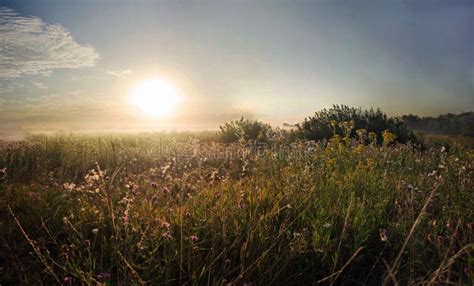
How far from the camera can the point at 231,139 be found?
13.3m

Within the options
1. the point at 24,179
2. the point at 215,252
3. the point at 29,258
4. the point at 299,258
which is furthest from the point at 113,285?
the point at 24,179

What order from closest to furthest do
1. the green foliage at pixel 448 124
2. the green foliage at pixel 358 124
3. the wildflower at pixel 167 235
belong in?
the wildflower at pixel 167 235
the green foliage at pixel 358 124
the green foliage at pixel 448 124

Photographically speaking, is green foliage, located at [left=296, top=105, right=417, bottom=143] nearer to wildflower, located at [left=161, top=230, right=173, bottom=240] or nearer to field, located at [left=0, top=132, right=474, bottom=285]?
field, located at [left=0, top=132, right=474, bottom=285]

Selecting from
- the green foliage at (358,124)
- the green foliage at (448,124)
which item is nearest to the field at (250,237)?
the green foliage at (358,124)

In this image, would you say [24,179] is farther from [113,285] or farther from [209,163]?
[113,285]

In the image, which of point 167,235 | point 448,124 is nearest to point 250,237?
point 167,235

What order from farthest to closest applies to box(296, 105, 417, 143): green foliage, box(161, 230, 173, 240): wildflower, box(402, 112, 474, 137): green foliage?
box(402, 112, 474, 137): green foliage, box(296, 105, 417, 143): green foliage, box(161, 230, 173, 240): wildflower

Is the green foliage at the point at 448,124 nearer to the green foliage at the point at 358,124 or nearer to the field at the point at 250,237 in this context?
the green foliage at the point at 358,124

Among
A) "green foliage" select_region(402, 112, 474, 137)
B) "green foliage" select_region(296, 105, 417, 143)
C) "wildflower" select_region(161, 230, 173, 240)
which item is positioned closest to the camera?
"wildflower" select_region(161, 230, 173, 240)

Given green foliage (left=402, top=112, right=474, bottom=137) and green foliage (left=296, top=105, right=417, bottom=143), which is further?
green foliage (left=402, top=112, right=474, bottom=137)

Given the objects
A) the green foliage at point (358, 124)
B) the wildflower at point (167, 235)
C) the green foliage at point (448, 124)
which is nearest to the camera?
the wildflower at point (167, 235)

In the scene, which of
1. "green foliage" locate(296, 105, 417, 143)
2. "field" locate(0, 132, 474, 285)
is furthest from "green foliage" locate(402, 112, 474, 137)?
"field" locate(0, 132, 474, 285)

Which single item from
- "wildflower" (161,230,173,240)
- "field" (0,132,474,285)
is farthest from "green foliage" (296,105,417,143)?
"wildflower" (161,230,173,240)

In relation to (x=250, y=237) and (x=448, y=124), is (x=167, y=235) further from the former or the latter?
(x=448, y=124)
